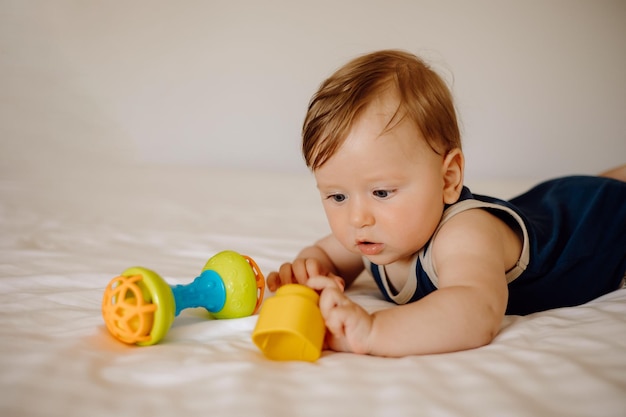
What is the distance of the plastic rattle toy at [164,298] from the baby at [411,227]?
121 mm

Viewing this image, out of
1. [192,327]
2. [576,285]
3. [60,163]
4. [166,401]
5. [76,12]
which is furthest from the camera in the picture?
[76,12]

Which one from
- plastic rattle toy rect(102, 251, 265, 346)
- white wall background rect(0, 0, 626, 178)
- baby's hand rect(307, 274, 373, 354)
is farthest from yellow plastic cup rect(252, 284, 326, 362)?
white wall background rect(0, 0, 626, 178)

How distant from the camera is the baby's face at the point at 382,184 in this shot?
89 centimetres

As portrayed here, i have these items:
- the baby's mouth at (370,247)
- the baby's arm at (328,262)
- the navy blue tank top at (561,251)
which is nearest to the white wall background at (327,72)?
the navy blue tank top at (561,251)

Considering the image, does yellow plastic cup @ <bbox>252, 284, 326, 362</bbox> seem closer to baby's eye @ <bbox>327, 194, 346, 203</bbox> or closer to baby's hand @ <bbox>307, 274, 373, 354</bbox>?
baby's hand @ <bbox>307, 274, 373, 354</bbox>

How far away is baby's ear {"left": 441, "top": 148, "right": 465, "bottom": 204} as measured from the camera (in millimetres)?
976

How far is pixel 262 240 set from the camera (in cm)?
146

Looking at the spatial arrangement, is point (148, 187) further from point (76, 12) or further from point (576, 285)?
point (576, 285)

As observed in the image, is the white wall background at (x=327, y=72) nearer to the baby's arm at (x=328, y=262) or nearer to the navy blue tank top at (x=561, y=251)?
the navy blue tank top at (x=561, y=251)

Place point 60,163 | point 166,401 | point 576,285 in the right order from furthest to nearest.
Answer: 1. point 60,163
2. point 576,285
3. point 166,401

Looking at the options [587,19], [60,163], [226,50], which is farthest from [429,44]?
[60,163]

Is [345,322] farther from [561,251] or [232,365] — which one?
[561,251]

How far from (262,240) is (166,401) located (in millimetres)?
857

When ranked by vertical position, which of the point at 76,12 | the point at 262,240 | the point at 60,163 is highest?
the point at 76,12
